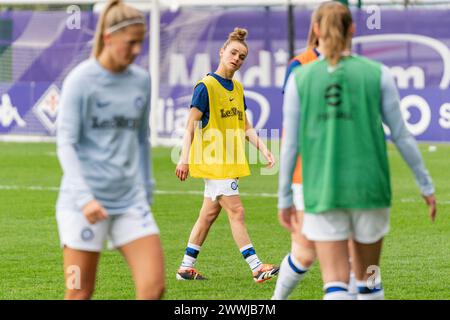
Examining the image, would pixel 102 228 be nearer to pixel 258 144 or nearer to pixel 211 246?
pixel 258 144

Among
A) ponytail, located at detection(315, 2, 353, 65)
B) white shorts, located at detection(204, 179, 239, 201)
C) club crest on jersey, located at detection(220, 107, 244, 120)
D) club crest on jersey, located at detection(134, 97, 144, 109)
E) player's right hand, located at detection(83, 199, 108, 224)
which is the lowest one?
white shorts, located at detection(204, 179, 239, 201)

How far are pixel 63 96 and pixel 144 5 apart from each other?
25.8 metres

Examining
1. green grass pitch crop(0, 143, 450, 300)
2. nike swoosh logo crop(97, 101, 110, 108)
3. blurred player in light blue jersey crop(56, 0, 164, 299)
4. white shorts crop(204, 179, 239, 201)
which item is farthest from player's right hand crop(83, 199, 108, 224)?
white shorts crop(204, 179, 239, 201)

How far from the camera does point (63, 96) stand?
6469 millimetres

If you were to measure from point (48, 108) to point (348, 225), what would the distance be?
25.5 metres

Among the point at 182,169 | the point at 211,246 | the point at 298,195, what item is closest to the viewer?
the point at 298,195

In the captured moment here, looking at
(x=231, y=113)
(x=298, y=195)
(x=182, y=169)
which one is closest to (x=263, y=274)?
(x=182, y=169)

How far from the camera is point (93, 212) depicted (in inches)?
249

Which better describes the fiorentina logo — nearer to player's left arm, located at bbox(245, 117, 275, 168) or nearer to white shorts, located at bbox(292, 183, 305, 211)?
player's left arm, located at bbox(245, 117, 275, 168)

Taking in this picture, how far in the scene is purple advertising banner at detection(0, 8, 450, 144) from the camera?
2862 centimetres

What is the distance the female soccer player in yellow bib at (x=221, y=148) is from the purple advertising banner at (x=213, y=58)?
1814cm

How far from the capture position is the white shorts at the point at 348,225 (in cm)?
661

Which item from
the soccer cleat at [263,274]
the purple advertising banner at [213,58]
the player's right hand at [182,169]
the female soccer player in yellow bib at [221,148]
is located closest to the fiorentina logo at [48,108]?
the purple advertising banner at [213,58]
